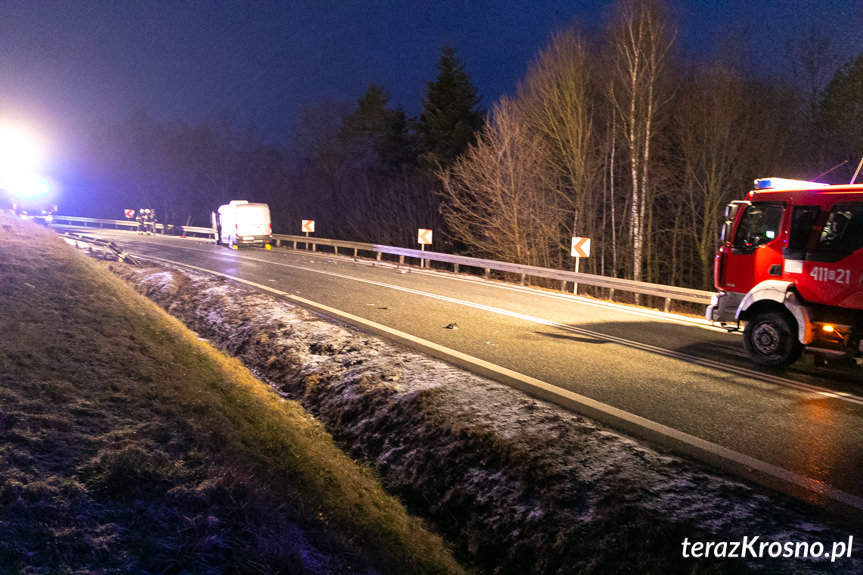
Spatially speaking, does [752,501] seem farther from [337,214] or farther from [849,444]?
[337,214]

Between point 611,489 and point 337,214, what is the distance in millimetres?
45837

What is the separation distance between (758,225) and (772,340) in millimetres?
1849

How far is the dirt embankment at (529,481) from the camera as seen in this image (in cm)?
372

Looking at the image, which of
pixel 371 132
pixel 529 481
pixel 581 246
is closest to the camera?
pixel 529 481

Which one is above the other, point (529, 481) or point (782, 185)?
point (782, 185)

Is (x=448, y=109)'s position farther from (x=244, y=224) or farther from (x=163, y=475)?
(x=163, y=475)

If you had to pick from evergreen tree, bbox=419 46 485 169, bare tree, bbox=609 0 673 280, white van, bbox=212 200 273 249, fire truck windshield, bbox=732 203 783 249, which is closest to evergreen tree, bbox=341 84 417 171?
evergreen tree, bbox=419 46 485 169

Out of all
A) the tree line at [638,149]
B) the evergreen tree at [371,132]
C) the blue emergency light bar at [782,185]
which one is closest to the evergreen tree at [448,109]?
the evergreen tree at [371,132]

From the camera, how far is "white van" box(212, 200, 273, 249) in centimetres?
2930

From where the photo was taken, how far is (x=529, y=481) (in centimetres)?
453

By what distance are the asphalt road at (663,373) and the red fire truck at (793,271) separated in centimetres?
50

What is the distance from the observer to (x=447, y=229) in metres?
38.4

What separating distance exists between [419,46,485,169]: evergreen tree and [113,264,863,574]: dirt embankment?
107 feet

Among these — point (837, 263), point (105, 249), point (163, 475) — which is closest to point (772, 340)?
point (837, 263)
